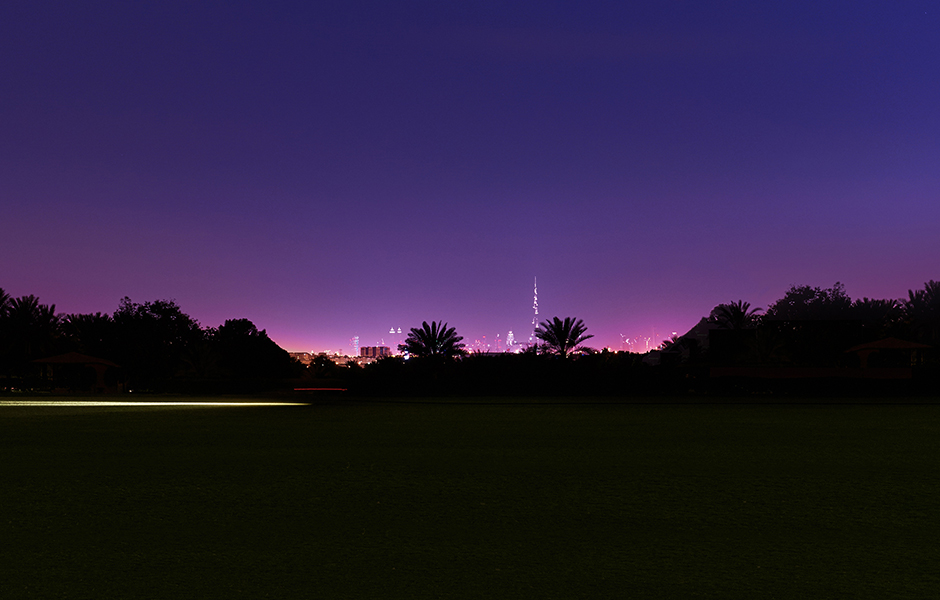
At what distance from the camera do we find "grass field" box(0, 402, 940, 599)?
241 inches

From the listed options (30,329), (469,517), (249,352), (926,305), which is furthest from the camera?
(926,305)

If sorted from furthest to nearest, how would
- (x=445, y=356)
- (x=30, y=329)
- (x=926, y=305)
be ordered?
(x=926, y=305) < (x=30, y=329) < (x=445, y=356)

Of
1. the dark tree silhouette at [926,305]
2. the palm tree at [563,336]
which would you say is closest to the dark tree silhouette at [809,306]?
the dark tree silhouette at [926,305]

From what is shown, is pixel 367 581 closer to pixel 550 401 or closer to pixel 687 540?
pixel 687 540

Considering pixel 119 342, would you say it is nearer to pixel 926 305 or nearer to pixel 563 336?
pixel 563 336

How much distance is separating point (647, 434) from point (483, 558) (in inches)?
501

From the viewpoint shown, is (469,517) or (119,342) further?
(119,342)

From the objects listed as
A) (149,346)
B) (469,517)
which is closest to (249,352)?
(149,346)

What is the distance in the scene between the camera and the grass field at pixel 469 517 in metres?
6.11

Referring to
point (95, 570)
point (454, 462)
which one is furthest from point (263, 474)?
point (95, 570)

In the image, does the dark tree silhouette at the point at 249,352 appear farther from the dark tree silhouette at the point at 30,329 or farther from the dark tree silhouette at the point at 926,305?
the dark tree silhouette at the point at 926,305

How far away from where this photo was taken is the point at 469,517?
857 centimetres

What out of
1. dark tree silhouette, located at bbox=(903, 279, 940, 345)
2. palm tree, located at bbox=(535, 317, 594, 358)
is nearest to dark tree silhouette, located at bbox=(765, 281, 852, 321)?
dark tree silhouette, located at bbox=(903, 279, 940, 345)

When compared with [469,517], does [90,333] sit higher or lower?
higher
